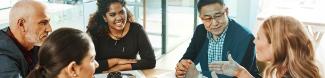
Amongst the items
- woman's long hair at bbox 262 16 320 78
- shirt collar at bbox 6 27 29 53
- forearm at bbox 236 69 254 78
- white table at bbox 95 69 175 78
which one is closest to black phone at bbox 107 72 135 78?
white table at bbox 95 69 175 78

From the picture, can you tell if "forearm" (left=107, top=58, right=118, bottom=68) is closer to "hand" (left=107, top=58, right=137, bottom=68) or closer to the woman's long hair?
"hand" (left=107, top=58, right=137, bottom=68)

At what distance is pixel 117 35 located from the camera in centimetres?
285

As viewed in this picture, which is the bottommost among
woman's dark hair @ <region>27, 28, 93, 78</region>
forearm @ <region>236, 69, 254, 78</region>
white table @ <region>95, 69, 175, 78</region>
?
white table @ <region>95, 69, 175, 78</region>

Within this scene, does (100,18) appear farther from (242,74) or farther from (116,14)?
(242,74)

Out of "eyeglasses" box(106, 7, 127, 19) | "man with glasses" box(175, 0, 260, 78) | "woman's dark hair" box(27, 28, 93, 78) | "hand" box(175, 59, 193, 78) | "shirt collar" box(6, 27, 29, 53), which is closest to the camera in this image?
"woman's dark hair" box(27, 28, 93, 78)

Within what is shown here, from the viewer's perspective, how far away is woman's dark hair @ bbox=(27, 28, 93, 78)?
4.48 ft

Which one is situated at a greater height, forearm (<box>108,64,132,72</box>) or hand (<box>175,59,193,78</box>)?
hand (<box>175,59,193,78</box>)

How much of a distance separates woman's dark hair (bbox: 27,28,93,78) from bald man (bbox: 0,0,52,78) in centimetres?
48

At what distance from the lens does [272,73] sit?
1.86m

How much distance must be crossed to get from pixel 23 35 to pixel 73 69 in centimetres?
77

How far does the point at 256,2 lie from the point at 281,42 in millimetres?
3393

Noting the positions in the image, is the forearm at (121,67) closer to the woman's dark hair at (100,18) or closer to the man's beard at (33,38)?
the woman's dark hair at (100,18)

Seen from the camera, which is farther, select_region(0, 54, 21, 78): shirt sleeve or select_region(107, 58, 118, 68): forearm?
select_region(107, 58, 118, 68): forearm

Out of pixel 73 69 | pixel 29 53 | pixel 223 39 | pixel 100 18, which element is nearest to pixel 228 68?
pixel 223 39
